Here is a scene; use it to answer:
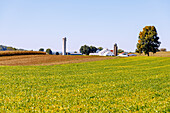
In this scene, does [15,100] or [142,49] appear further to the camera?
[142,49]

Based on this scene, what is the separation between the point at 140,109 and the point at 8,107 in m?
7.91

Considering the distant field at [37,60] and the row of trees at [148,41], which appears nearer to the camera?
the distant field at [37,60]

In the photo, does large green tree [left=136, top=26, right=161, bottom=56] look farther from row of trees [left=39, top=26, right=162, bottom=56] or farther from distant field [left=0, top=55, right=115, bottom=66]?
distant field [left=0, top=55, right=115, bottom=66]

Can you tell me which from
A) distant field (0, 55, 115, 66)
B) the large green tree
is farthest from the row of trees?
distant field (0, 55, 115, 66)

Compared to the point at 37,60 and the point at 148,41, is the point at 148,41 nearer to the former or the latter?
the point at 148,41

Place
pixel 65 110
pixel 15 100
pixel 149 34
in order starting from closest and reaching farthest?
pixel 65 110, pixel 15 100, pixel 149 34

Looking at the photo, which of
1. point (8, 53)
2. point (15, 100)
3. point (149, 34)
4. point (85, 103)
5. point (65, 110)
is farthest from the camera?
point (149, 34)

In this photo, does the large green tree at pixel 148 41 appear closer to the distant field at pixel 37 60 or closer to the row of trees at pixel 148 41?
the row of trees at pixel 148 41

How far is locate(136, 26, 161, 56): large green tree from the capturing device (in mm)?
86312

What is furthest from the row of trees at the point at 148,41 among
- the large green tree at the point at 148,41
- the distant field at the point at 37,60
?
the distant field at the point at 37,60

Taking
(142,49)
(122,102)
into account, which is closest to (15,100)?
(122,102)

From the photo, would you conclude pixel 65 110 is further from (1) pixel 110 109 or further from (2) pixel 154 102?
(2) pixel 154 102

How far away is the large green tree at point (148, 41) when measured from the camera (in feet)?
283

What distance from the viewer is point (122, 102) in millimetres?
12789
